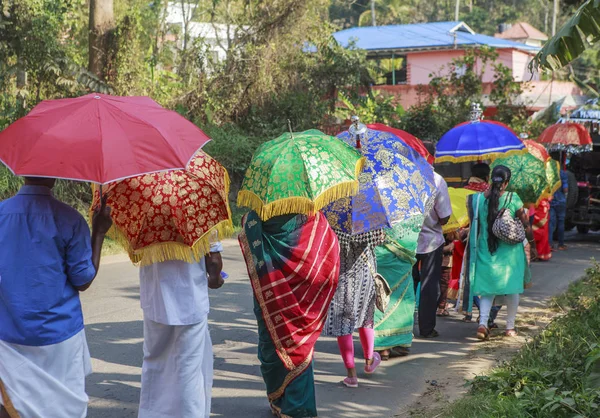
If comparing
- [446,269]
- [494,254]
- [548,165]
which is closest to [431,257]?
[494,254]

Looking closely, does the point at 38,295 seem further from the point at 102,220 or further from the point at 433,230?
the point at 433,230

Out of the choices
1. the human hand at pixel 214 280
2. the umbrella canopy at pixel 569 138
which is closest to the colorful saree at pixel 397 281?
the human hand at pixel 214 280

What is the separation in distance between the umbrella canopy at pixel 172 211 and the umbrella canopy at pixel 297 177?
28.5 inches

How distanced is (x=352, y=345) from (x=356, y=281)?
551 mm

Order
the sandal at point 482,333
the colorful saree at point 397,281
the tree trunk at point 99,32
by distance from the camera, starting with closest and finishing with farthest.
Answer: the colorful saree at point 397,281 → the sandal at point 482,333 → the tree trunk at point 99,32

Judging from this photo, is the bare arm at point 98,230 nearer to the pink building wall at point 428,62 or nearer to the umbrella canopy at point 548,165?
the umbrella canopy at point 548,165

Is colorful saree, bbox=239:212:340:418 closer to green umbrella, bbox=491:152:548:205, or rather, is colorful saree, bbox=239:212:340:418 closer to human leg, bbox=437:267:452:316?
human leg, bbox=437:267:452:316

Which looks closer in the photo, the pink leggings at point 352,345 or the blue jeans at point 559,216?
the pink leggings at point 352,345

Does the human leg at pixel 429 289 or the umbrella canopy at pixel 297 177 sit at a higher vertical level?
the umbrella canopy at pixel 297 177

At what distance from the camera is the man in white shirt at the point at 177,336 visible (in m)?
5.28

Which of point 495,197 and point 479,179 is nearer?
point 495,197

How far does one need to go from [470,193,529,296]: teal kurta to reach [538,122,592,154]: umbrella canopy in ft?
28.3

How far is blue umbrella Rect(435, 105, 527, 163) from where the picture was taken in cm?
998

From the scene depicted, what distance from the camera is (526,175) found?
10836 millimetres
